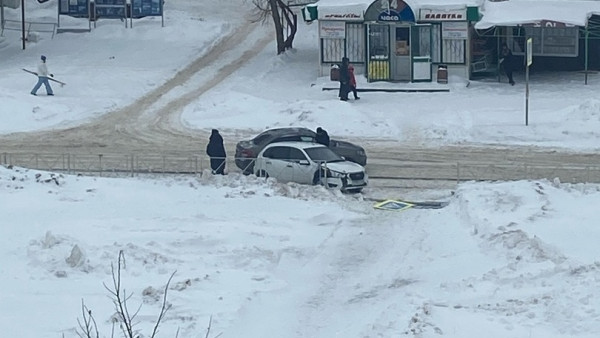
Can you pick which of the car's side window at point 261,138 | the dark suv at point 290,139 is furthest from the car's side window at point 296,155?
the car's side window at point 261,138

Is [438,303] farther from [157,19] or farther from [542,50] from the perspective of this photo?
[157,19]

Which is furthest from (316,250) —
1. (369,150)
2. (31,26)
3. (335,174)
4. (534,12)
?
(31,26)

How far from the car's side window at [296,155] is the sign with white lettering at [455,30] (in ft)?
51.2

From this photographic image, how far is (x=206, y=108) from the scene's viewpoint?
40.9 meters

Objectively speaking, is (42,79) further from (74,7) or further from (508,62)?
(508,62)

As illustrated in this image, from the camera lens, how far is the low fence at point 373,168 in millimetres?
30000

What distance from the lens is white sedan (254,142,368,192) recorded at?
1133 inches

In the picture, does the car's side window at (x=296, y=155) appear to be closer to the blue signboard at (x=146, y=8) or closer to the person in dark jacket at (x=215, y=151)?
the person in dark jacket at (x=215, y=151)

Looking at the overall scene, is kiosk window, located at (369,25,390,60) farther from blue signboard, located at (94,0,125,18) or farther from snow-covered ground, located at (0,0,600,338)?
blue signboard, located at (94,0,125,18)

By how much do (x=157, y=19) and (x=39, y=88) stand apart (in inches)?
494

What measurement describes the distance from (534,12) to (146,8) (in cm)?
1778

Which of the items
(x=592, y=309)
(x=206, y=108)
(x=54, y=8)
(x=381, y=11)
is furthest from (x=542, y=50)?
(x=592, y=309)

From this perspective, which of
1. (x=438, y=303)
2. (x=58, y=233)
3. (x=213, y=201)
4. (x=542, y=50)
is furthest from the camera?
(x=542, y=50)

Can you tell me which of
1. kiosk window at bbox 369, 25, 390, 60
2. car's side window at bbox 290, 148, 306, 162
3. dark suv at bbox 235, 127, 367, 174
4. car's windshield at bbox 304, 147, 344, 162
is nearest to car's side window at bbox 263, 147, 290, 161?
car's side window at bbox 290, 148, 306, 162
